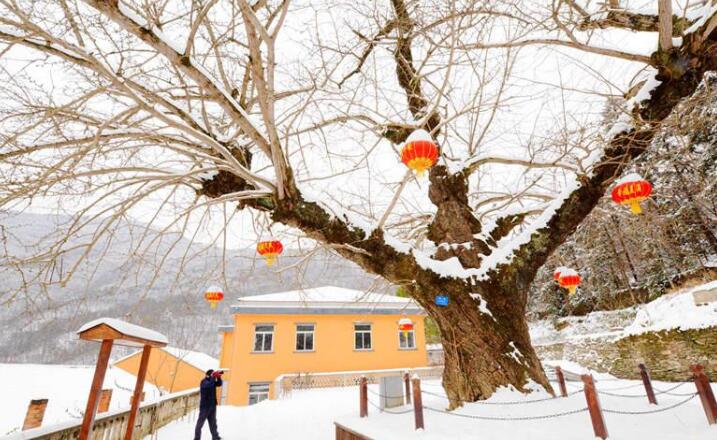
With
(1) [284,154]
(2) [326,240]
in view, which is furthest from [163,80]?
(2) [326,240]

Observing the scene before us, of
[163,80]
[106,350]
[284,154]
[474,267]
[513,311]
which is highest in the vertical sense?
[163,80]

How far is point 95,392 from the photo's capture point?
16.7 ft

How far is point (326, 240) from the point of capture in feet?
17.0

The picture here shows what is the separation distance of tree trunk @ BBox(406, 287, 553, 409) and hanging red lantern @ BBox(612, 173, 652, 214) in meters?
1.88

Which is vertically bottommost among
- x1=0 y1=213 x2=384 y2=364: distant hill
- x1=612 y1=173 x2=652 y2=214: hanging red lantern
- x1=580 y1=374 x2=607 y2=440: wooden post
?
x1=580 y1=374 x2=607 y2=440: wooden post

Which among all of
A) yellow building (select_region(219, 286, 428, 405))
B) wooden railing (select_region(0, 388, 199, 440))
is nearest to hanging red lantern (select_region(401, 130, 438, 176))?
wooden railing (select_region(0, 388, 199, 440))

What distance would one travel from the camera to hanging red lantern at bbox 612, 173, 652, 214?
14.1 ft

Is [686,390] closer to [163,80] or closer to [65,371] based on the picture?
[163,80]

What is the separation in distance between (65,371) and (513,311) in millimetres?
33645

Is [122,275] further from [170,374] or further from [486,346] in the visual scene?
[170,374]

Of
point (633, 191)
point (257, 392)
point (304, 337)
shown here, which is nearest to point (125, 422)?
point (633, 191)

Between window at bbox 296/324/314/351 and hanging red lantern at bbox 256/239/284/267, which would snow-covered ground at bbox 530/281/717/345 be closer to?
hanging red lantern at bbox 256/239/284/267

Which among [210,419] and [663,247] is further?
[663,247]

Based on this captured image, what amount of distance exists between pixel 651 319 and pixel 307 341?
15.1 metres
